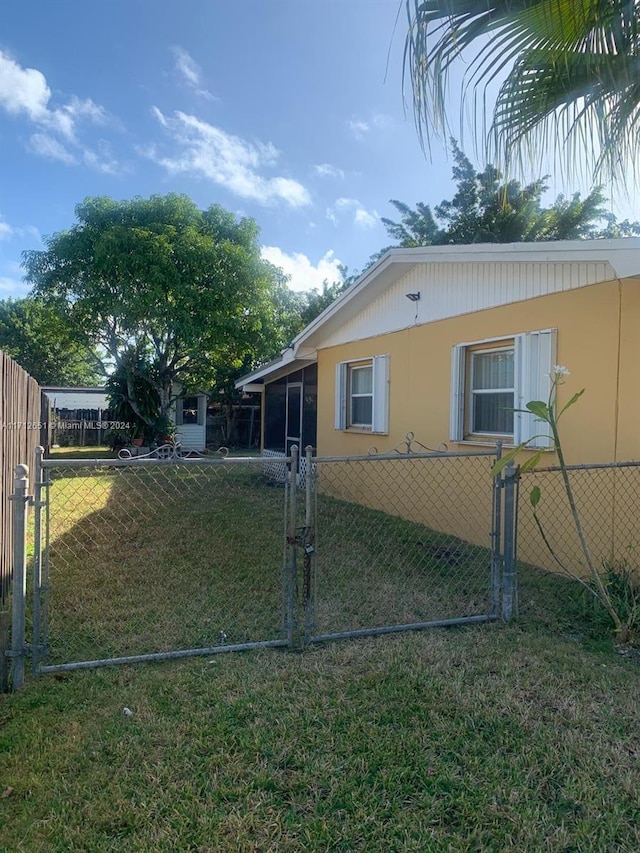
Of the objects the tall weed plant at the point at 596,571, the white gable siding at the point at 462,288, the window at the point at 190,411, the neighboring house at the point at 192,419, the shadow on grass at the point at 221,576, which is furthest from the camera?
the window at the point at 190,411

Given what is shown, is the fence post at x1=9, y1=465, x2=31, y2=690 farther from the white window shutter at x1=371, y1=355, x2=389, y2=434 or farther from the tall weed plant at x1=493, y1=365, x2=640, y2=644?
the white window shutter at x1=371, y1=355, x2=389, y2=434

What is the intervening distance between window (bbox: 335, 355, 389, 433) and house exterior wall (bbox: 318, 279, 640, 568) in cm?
86

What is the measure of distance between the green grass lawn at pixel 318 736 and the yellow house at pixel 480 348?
1.99 meters

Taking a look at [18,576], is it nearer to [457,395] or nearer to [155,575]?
[155,575]

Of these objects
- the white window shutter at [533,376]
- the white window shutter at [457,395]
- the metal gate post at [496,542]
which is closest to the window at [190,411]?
the white window shutter at [457,395]

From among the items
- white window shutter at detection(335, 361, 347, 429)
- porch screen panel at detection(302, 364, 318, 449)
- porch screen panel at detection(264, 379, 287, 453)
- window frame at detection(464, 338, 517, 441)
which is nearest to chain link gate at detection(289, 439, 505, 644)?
window frame at detection(464, 338, 517, 441)

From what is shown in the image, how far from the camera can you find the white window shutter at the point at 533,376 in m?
5.57

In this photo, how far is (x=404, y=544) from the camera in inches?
264

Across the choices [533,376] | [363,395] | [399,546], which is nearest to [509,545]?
[533,376]

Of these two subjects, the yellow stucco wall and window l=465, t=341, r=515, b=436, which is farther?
window l=465, t=341, r=515, b=436

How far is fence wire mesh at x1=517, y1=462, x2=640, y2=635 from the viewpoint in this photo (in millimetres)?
4383

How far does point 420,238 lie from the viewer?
60.3ft

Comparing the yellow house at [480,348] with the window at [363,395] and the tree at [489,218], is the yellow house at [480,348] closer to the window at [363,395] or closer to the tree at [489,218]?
the window at [363,395]

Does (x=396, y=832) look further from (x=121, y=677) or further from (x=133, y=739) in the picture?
(x=121, y=677)
